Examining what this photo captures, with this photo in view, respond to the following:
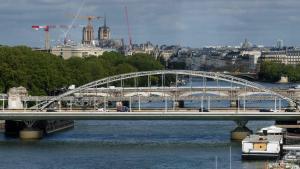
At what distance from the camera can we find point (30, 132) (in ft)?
264

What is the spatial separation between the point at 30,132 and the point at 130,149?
10295 millimetres

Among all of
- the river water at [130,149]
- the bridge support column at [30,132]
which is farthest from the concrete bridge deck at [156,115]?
the river water at [130,149]

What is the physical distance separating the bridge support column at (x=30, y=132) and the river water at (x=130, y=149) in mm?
809

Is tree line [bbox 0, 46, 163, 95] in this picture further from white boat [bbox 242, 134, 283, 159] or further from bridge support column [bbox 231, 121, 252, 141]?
white boat [bbox 242, 134, 283, 159]

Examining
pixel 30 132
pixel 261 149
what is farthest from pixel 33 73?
pixel 261 149

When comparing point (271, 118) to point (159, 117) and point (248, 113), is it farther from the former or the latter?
point (159, 117)

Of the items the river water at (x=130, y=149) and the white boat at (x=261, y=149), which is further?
the white boat at (x=261, y=149)

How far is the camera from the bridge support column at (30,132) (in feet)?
263

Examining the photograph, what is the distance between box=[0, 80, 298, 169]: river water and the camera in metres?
64.9

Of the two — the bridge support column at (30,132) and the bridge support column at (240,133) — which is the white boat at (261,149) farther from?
the bridge support column at (30,132)

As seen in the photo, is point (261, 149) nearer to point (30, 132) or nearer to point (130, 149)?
point (130, 149)

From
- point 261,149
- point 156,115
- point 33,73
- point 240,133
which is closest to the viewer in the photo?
point 261,149

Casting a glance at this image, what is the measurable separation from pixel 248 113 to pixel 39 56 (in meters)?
45.9

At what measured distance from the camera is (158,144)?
2987 inches
